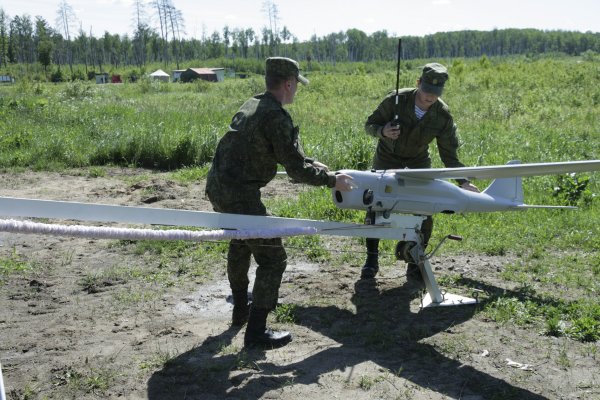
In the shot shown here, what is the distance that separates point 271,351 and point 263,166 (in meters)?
1.47

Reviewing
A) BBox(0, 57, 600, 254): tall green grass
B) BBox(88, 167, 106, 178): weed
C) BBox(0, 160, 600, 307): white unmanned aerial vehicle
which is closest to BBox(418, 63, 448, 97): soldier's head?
BBox(0, 160, 600, 307): white unmanned aerial vehicle

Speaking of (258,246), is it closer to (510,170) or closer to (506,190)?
(510,170)

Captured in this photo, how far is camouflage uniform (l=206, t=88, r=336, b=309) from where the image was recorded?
4273 mm

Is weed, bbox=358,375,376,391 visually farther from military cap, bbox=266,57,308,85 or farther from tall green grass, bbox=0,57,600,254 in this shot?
tall green grass, bbox=0,57,600,254

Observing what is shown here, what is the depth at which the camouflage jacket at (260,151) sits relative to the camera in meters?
4.27

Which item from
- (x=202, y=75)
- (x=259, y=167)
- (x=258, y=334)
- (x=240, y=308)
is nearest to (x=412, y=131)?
(x=259, y=167)

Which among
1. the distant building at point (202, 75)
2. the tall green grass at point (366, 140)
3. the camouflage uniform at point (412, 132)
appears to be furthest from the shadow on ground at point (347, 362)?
the distant building at point (202, 75)

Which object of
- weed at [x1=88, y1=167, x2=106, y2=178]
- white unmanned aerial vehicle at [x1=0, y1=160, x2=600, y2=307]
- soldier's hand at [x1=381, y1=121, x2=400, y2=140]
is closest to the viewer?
white unmanned aerial vehicle at [x1=0, y1=160, x2=600, y2=307]

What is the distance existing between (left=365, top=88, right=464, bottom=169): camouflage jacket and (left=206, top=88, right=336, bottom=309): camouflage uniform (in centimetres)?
168

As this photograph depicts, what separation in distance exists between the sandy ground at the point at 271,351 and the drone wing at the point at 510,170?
1.35m

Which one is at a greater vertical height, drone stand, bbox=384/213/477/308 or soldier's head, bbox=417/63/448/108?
soldier's head, bbox=417/63/448/108

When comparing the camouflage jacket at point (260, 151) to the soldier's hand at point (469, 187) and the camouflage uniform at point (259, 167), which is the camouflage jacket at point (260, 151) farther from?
the soldier's hand at point (469, 187)

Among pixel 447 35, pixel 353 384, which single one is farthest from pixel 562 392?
pixel 447 35

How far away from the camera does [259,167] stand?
4.45 meters
